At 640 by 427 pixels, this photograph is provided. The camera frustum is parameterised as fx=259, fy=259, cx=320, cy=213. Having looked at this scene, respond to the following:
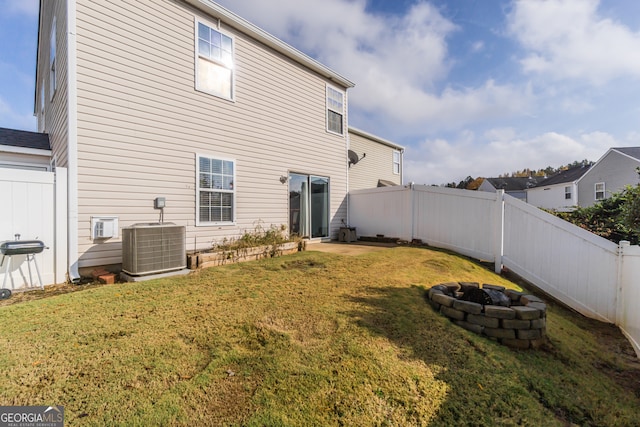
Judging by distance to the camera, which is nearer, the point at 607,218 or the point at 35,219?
the point at 35,219

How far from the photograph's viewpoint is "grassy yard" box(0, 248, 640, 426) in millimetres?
1704

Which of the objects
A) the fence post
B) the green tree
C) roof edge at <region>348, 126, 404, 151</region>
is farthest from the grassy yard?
roof edge at <region>348, 126, 404, 151</region>

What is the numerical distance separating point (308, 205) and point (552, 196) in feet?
88.8

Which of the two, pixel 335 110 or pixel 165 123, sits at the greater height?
pixel 335 110

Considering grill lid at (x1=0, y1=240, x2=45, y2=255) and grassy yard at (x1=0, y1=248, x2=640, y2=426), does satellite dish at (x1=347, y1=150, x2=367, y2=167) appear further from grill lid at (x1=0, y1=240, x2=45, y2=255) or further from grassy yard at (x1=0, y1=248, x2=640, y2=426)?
grill lid at (x1=0, y1=240, x2=45, y2=255)

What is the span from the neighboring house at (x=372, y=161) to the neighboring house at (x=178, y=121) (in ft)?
13.8

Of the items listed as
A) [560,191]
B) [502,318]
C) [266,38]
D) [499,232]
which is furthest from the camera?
[560,191]

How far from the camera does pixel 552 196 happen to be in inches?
945

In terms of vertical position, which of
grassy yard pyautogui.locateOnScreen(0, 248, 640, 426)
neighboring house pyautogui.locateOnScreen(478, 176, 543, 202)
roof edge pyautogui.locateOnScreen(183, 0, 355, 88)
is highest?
roof edge pyautogui.locateOnScreen(183, 0, 355, 88)

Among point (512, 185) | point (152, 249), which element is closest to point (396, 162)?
point (152, 249)

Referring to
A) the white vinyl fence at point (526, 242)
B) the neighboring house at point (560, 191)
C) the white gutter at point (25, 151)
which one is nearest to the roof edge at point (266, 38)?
the white vinyl fence at point (526, 242)

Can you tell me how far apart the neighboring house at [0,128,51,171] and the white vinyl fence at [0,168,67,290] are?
3172 mm

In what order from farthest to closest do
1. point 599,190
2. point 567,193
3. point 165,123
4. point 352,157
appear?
point 567,193
point 599,190
point 352,157
point 165,123

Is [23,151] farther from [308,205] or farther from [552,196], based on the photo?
[552,196]
